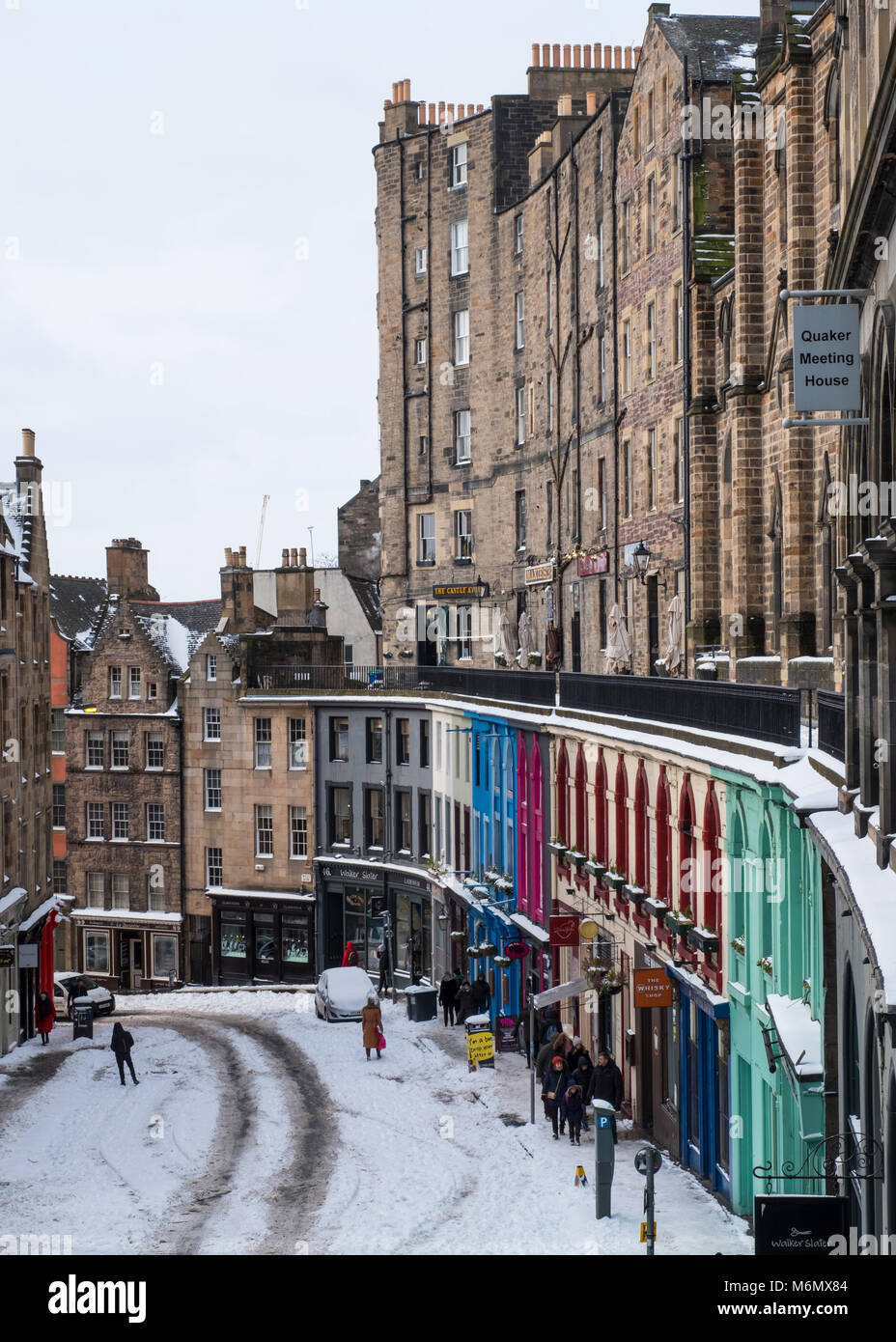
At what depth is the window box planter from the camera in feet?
75.7

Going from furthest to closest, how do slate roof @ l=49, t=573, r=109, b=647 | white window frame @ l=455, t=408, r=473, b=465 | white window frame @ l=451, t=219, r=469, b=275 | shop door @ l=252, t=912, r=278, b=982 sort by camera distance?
slate roof @ l=49, t=573, r=109, b=647, white window frame @ l=455, t=408, r=473, b=465, white window frame @ l=451, t=219, r=469, b=275, shop door @ l=252, t=912, r=278, b=982

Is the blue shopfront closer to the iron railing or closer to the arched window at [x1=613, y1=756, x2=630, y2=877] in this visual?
the arched window at [x1=613, y1=756, x2=630, y2=877]

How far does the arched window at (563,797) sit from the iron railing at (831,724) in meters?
17.0

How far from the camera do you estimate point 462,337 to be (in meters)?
58.2

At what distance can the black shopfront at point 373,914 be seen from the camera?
2029 inches

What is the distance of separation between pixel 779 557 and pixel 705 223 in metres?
9.27

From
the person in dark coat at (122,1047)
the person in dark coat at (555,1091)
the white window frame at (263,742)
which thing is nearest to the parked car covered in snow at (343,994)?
the person in dark coat at (122,1047)

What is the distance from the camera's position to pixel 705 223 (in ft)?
119

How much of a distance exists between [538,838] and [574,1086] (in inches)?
446

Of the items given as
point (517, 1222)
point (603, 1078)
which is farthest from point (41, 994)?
point (517, 1222)

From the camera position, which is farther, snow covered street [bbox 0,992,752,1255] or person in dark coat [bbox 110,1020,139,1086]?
person in dark coat [bbox 110,1020,139,1086]

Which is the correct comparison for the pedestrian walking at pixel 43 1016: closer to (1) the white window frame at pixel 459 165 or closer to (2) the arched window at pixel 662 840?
(2) the arched window at pixel 662 840

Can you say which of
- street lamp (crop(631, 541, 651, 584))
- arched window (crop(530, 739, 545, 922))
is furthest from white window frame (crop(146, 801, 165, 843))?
street lamp (crop(631, 541, 651, 584))

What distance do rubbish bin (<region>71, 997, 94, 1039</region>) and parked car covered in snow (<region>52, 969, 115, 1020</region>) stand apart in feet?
8.17
